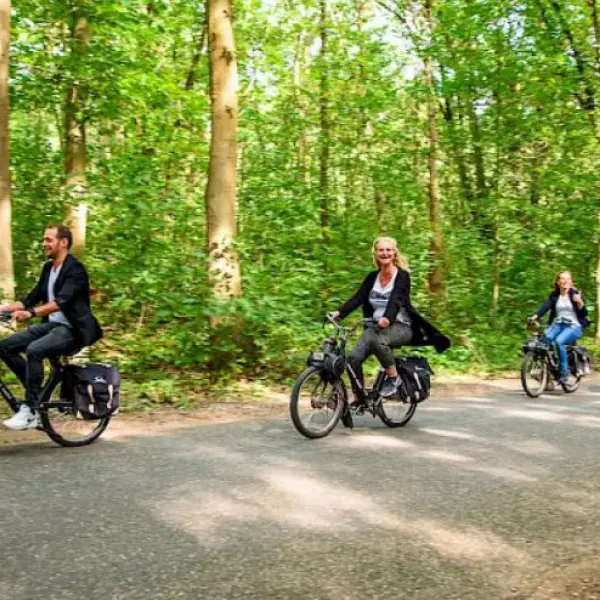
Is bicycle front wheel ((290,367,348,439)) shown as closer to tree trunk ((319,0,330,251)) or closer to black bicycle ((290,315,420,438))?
black bicycle ((290,315,420,438))

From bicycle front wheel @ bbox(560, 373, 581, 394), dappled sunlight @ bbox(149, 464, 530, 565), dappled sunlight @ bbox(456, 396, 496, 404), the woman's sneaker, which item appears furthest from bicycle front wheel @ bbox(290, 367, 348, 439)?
bicycle front wheel @ bbox(560, 373, 581, 394)

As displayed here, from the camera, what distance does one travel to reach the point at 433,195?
63.0ft

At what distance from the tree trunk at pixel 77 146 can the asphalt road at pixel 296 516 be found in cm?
622

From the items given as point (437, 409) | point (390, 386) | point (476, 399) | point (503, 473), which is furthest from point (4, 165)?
point (503, 473)

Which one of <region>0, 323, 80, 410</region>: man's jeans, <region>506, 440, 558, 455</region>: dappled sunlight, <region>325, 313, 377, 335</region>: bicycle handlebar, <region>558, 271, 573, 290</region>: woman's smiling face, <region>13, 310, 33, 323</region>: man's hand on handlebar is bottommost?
<region>506, 440, 558, 455</region>: dappled sunlight

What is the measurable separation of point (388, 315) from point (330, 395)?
1101mm

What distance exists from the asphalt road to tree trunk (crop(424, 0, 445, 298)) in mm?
10779

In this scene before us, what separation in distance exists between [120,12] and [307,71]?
779cm

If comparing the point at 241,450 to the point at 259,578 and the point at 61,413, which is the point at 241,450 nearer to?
the point at 61,413

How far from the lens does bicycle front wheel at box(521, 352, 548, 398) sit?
11703mm

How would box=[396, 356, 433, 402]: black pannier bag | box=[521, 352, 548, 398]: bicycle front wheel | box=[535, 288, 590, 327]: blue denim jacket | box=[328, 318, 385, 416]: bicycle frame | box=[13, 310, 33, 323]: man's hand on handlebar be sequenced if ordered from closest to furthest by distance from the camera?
box=[13, 310, 33, 323]: man's hand on handlebar < box=[328, 318, 385, 416]: bicycle frame < box=[396, 356, 433, 402]: black pannier bag < box=[521, 352, 548, 398]: bicycle front wheel < box=[535, 288, 590, 327]: blue denim jacket

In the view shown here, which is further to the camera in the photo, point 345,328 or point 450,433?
point 450,433

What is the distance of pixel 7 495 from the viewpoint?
523cm

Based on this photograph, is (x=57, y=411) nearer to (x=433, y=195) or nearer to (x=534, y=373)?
(x=534, y=373)
